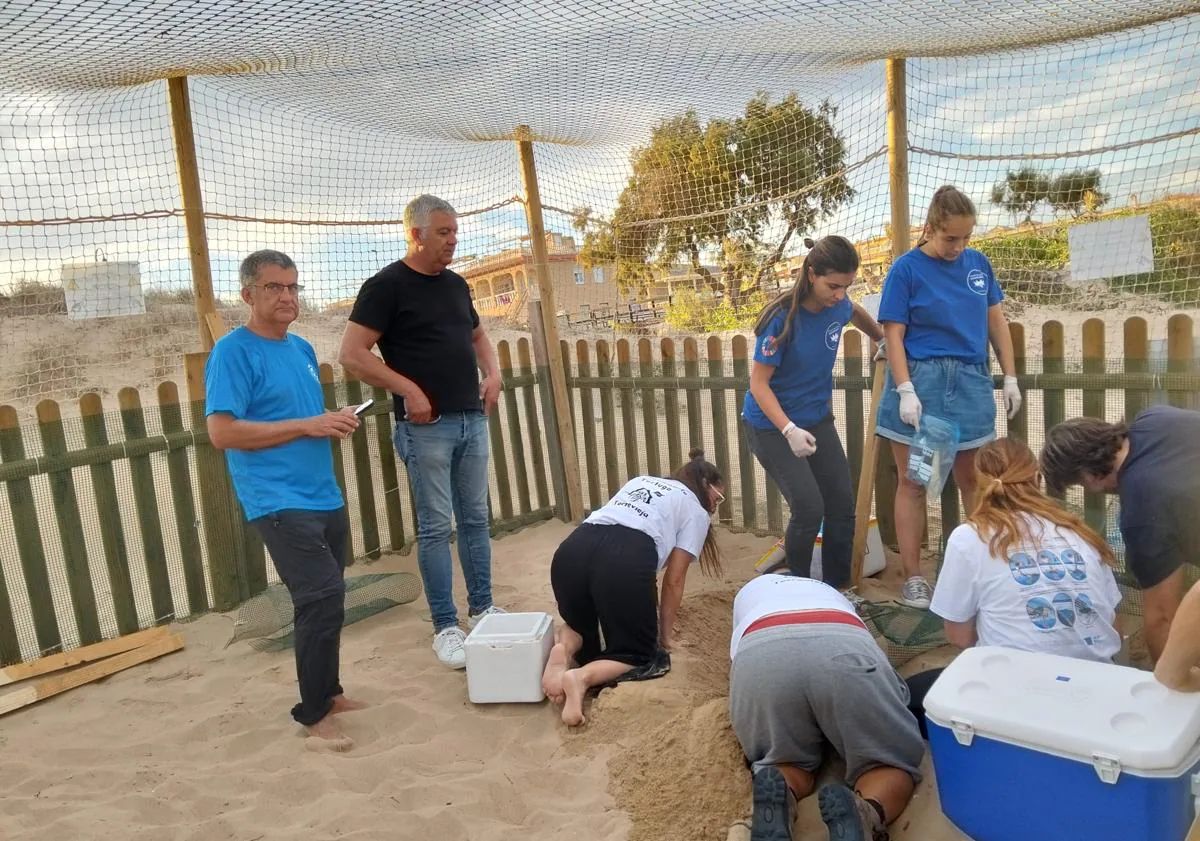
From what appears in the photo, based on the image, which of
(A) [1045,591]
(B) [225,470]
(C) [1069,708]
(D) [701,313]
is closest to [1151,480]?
(A) [1045,591]

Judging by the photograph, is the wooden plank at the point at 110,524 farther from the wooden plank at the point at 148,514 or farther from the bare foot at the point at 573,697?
the bare foot at the point at 573,697

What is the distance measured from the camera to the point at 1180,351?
11.7ft

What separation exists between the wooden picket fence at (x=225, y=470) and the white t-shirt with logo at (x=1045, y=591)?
166cm

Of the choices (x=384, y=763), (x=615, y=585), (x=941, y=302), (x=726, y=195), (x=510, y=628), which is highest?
(x=726, y=195)

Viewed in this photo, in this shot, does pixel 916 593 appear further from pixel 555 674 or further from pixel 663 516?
pixel 555 674

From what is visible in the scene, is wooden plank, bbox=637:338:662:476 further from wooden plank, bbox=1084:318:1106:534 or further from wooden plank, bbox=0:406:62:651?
wooden plank, bbox=0:406:62:651

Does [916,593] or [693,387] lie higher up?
[693,387]

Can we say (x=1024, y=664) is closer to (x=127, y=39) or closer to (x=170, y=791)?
(x=170, y=791)

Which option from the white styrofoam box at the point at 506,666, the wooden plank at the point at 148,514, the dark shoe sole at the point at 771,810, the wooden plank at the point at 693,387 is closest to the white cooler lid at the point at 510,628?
the white styrofoam box at the point at 506,666

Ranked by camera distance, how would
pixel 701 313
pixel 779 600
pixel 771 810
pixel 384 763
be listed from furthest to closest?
pixel 701 313, pixel 384 763, pixel 779 600, pixel 771 810

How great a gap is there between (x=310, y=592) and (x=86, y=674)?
164cm

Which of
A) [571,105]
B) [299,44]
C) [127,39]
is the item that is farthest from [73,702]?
[571,105]

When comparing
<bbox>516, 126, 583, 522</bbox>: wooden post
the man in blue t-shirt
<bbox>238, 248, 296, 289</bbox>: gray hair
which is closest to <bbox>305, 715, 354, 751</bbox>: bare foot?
the man in blue t-shirt

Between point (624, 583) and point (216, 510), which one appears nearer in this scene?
point (624, 583)
